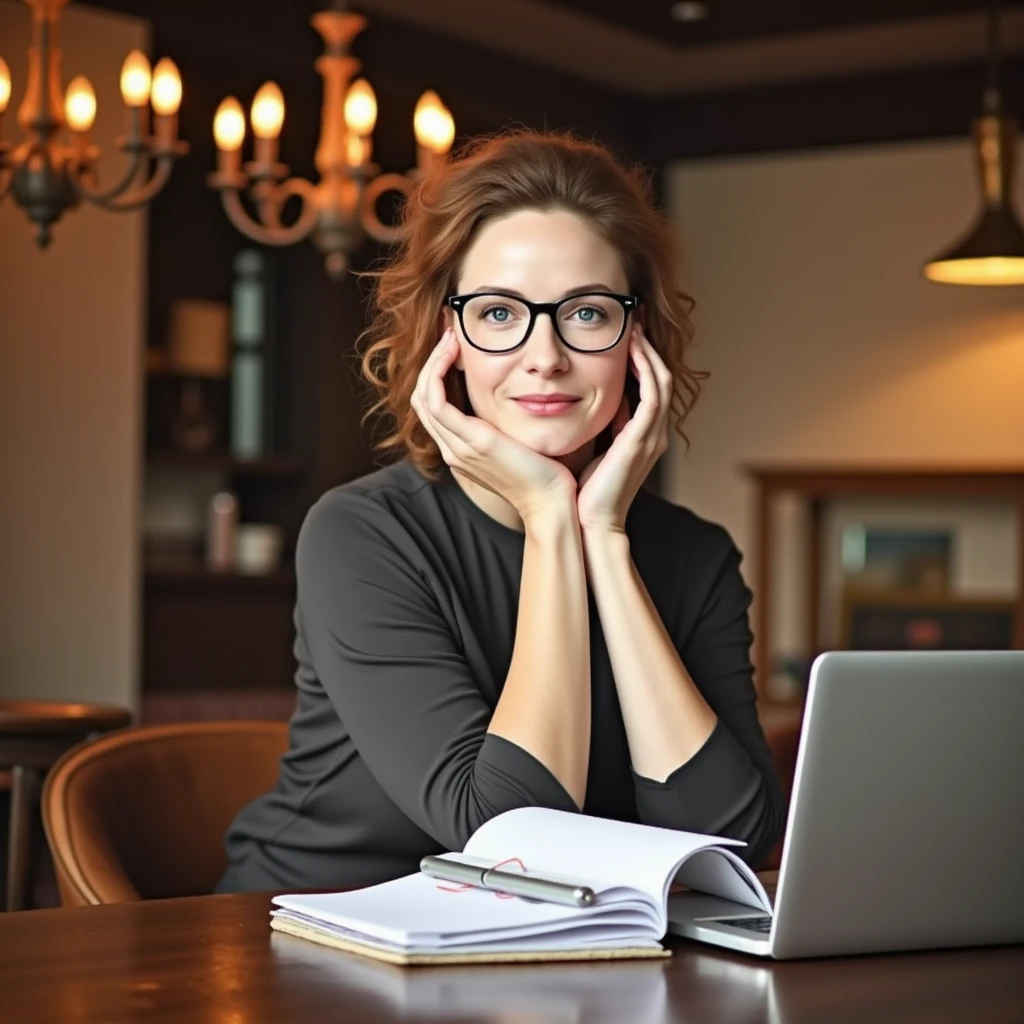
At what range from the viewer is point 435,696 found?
1588mm

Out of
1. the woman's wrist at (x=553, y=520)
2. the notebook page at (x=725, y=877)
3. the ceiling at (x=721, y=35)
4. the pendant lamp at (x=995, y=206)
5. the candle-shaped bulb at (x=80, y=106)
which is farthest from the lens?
the ceiling at (x=721, y=35)

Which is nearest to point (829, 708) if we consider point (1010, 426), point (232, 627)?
point (232, 627)

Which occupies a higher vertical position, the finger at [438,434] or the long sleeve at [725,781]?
the finger at [438,434]

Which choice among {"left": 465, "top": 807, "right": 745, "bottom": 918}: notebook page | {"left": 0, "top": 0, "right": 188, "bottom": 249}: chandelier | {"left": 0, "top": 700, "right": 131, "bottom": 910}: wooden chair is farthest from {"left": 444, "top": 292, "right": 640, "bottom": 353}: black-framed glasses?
{"left": 0, "top": 0, "right": 188, "bottom": 249}: chandelier

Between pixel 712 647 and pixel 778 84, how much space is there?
542 centimetres

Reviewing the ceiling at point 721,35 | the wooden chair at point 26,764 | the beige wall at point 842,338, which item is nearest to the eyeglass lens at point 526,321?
the wooden chair at point 26,764

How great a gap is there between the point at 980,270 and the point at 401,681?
12.3 ft

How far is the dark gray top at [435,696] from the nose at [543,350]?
0.19m

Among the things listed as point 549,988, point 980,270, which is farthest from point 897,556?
point 549,988

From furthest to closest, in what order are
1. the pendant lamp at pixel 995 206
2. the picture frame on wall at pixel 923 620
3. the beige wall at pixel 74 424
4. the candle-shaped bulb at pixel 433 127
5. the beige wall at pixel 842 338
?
the beige wall at pixel 842 338 < the picture frame on wall at pixel 923 620 < the beige wall at pixel 74 424 < the pendant lamp at pixel 995 206 < the candle-shaped bulb at pixel 433 127

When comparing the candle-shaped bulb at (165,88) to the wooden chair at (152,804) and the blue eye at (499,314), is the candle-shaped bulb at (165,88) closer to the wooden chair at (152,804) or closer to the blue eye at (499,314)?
the wooden chair at (152,804)

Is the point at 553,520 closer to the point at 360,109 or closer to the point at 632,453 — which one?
the point at 632,453

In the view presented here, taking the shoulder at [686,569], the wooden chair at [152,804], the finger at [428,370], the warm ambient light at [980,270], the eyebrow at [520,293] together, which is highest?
the warm ambient light at [980,270]

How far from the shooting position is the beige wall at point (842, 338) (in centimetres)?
666
